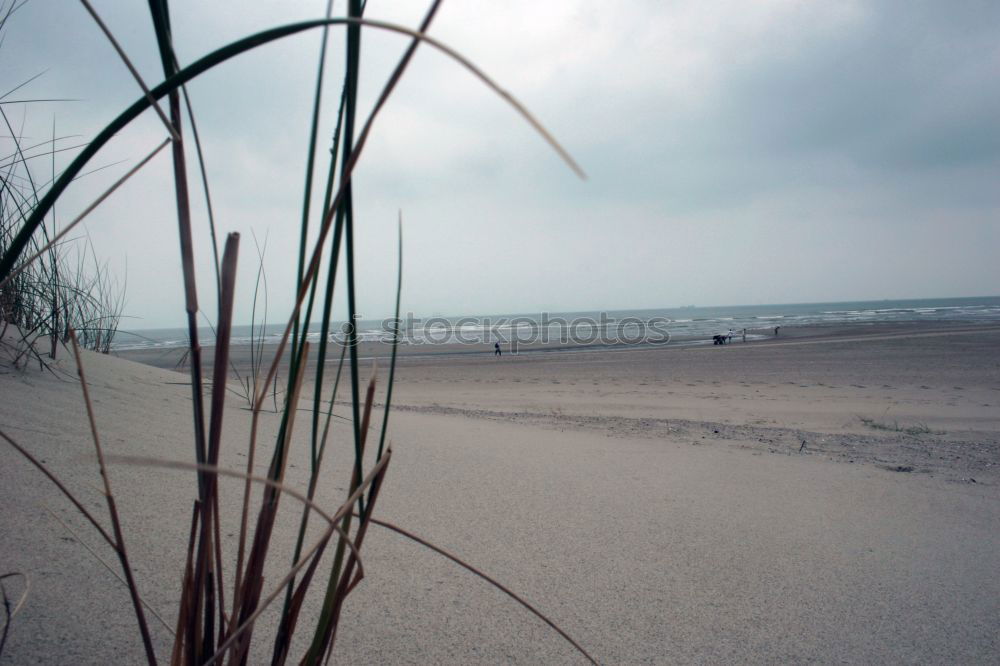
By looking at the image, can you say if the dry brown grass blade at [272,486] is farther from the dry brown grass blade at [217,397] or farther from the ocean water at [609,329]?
the ocean water at [609,329]

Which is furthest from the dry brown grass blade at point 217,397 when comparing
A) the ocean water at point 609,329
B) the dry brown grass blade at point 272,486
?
the ocean water at point 609,329

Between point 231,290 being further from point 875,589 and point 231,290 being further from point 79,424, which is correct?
point 79,424

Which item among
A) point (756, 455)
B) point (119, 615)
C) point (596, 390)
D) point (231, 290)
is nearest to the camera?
point (231, 290)

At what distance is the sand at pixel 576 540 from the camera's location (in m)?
1.10

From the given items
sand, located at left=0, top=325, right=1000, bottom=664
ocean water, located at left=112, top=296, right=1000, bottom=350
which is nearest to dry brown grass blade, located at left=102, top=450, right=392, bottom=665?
sand, located at left=0, top=325, right=1000, bottom=664

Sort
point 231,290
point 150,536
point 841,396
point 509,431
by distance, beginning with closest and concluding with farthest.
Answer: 1. point 231,290
2. point 150,536
3. point 509,431
4. point 841,396

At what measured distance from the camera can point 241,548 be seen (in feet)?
2.07

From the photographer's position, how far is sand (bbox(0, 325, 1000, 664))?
43.4 inches

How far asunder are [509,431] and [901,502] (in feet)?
6.25

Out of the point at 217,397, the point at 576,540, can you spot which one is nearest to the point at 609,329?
the point at 576,540

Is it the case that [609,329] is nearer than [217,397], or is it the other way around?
[217,397]

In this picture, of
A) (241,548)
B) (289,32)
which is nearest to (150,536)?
(241,548)

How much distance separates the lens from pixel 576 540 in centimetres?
159

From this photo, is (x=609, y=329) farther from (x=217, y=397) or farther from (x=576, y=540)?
(x=217, y=397)
